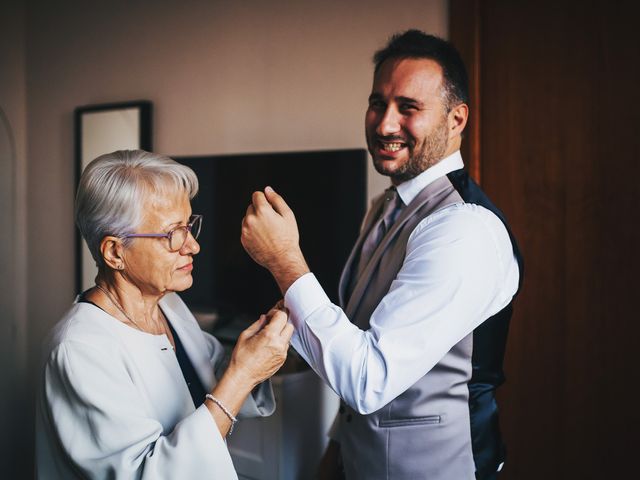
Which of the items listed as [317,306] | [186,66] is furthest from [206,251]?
[317,306]

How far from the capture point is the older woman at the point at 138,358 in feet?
3.51

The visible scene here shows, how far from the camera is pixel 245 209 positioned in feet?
8.67

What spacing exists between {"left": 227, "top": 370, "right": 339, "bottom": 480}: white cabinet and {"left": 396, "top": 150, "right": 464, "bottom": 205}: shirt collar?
103 centimetres

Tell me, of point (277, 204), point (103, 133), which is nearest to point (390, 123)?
point (277, 204)

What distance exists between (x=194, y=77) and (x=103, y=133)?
67 centimetres

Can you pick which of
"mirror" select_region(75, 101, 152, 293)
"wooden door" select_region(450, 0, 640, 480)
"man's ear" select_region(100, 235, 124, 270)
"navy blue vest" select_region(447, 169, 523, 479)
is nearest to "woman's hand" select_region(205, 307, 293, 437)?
"man's ear" select_region(100, 235, 124, 270)

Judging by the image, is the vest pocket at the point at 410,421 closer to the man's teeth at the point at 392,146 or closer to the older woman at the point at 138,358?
the older woman at the point at 138,358

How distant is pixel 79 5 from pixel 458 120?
2818 mm

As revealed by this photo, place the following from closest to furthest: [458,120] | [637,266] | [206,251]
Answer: [458,120], [637,266], [206,251]

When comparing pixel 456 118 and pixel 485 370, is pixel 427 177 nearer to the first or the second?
pixel 456 118

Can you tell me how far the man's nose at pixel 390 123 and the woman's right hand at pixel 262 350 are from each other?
56cm

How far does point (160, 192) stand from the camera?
49.1 inches

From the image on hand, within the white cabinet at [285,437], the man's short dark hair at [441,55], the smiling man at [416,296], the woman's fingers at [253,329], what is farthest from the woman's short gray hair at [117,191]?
the white cabinet at [285,437]

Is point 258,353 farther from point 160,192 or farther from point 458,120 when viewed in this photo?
point 458,120
